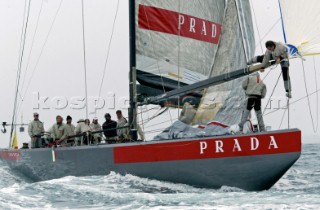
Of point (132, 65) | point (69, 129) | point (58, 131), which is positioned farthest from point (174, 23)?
point (58, 131)

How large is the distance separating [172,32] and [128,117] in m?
2.23

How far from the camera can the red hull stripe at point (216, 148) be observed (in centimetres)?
998

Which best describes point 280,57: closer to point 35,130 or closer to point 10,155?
point 35,130

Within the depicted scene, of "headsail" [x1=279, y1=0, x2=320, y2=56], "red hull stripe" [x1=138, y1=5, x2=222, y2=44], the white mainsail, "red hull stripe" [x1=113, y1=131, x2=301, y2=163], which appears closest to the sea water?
"red hull stripe" [x1=113, y1=131, x2=301, y2=163]

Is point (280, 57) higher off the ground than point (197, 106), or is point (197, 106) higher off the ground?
point (280, 57)

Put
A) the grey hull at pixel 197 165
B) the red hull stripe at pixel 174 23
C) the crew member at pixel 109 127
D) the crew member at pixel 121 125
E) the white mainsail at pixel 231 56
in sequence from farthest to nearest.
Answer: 1. the crew member at pixel 109 127
2. the red hull stripe at pixel 174 23
3. the crew member at pixel 121 125
4. the white mainsail at pixel 231 56
5. the grey hull at pixel 197 165

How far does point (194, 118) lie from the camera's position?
12398 mm

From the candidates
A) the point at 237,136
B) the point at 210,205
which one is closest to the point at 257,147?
the point at 237,136

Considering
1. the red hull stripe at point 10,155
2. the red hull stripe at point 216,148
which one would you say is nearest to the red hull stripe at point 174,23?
the red hull stripe at point 216,148

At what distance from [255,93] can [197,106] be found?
2.45 metres

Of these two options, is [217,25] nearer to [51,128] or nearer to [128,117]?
[128,117]

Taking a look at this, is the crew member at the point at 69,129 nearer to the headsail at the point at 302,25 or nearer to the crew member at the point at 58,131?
the crew member at the point at 58,131

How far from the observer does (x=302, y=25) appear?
9.29 m

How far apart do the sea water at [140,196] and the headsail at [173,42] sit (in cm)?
270
